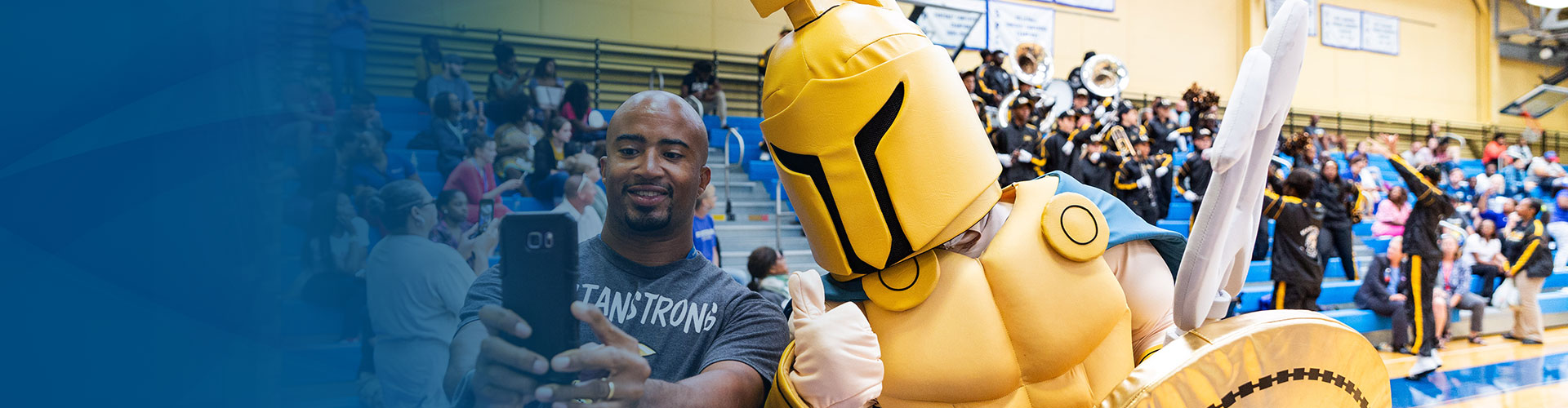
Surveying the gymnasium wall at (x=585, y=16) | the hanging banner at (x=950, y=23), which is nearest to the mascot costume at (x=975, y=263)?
the gymnasium wall at (x=585, y=16)

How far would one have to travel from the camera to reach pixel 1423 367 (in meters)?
5.29

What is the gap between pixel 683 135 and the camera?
1.06 metres

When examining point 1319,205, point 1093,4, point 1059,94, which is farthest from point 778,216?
point 1093,4

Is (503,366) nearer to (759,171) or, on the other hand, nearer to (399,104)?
(399,104)

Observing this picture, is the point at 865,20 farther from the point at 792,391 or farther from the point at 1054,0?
the point at 1054,0

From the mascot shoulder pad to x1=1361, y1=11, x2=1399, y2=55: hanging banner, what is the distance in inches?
612

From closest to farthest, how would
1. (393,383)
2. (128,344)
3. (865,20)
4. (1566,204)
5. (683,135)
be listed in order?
(128,344) → (393,383) → (683,135) → (865,20) → (1566,204)

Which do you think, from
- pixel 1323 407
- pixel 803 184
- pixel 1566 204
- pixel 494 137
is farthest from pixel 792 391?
pixel 1566 204

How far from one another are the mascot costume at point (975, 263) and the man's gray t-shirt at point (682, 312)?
0.20ft

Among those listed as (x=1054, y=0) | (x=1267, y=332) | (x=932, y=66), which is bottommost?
(x=1267, y=332)

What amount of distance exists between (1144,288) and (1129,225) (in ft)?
0.34

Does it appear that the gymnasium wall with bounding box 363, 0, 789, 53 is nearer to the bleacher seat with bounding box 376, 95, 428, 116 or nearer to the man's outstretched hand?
the bleacher seat with bounding box 376, 95, 428, 116

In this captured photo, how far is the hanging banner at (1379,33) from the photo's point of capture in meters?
14.1

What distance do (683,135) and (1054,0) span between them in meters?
11.8
